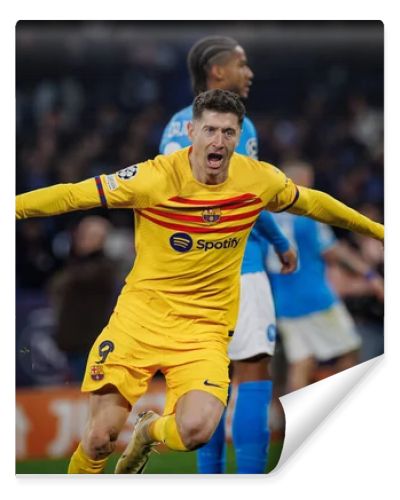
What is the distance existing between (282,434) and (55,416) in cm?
101

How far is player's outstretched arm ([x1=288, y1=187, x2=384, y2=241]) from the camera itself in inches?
188

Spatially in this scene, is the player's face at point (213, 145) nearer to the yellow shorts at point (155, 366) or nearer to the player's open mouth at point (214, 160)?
the player's open mouth at point (214, 160)

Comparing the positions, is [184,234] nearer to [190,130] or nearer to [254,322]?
[190,130]

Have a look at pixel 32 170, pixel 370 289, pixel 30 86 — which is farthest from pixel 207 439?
pixel 30 86

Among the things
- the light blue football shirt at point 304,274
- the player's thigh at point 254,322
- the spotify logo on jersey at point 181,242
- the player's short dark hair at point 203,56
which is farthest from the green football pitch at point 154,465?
the player's short dark hair at point 203,56

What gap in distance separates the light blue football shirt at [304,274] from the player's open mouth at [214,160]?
1.38 feet

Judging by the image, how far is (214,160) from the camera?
15.2 ft

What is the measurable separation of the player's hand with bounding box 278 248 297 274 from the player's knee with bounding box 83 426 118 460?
106cm

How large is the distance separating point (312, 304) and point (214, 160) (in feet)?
2.80

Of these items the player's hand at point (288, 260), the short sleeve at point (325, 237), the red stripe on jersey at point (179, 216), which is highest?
the red stripe on jersey at point (179, 216)

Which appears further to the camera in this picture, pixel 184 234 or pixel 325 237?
pixel 325 237

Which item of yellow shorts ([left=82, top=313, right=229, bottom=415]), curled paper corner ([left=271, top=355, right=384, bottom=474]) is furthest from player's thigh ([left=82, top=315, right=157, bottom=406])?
curled paper corner ([left=271, top=355, right=384, bottom=474])

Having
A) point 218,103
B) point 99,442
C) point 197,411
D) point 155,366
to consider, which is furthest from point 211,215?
point 99,442

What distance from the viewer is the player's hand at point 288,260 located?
4.93m
